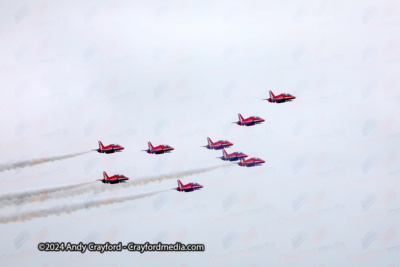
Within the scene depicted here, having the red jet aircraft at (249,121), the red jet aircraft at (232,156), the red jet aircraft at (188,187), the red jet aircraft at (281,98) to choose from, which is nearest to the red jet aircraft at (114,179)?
the red jet aircraft at (188,187)

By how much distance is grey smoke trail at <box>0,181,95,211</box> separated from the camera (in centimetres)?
9225

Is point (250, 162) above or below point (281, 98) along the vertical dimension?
below

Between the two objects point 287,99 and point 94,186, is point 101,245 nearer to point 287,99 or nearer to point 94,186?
point 94,186

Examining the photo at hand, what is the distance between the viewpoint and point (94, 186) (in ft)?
327

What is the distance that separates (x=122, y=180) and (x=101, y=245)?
11937 millimetres

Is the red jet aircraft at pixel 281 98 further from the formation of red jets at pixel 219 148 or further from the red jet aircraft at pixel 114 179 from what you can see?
the red jet aircraft at pixel 114 179

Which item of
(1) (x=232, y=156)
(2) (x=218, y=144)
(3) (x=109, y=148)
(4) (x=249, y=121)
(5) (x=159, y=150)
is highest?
(4) (x=249, y=121)

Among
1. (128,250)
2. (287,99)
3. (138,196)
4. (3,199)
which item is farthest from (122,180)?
(287,99)

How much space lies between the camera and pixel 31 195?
9438 cm

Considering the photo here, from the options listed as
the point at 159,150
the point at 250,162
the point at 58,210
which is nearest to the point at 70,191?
the point at 58,210

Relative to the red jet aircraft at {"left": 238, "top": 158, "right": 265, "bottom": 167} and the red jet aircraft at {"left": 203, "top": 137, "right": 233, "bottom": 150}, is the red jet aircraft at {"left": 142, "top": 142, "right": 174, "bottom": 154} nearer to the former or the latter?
the red jet aircraft at {"left": 203, "top": 137, "right": 233, "bottom": 150}

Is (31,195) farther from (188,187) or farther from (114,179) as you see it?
(188,187)

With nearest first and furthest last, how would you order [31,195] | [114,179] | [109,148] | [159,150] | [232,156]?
[31,195] → [114,179] → [109,148] → [159,150] → [232,156]

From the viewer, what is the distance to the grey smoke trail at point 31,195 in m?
92.2
